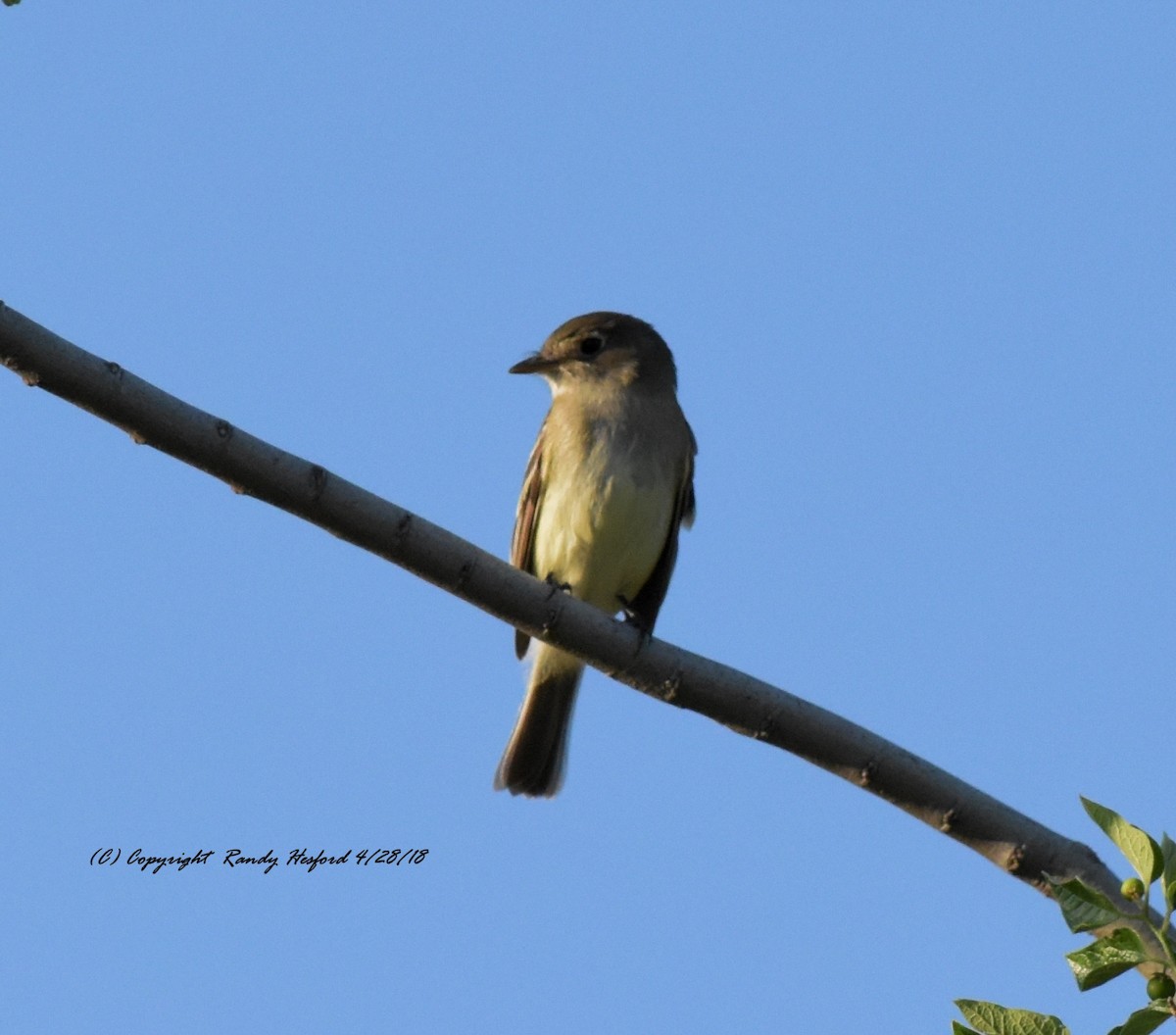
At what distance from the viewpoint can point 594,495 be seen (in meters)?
8.84

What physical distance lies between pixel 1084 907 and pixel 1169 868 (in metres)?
0.22

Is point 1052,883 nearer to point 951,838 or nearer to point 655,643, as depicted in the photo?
point 951,838

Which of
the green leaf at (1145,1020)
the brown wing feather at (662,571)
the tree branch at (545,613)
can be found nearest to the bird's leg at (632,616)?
the brown wing feather at (662,571)

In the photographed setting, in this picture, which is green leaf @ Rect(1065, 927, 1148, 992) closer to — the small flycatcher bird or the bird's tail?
the small flycatcher bird

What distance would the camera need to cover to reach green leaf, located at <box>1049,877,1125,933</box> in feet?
12.8

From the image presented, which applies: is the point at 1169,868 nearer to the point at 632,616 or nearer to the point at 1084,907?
the point at 1084,907

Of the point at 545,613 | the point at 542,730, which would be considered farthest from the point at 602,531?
the point at 545,613

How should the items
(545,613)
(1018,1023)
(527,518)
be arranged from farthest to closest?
(527,518) → (545,613) → (1018,1023)

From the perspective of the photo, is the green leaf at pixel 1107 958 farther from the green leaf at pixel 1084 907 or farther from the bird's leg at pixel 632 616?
the bird's leg at pixel 632 616

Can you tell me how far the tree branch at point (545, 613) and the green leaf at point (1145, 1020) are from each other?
4.48 ft

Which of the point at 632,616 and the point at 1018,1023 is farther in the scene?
the point at 632,616

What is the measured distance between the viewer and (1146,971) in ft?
12.9

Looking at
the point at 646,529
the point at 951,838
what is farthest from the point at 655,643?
the point at 646,529

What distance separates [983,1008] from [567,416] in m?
5.89
